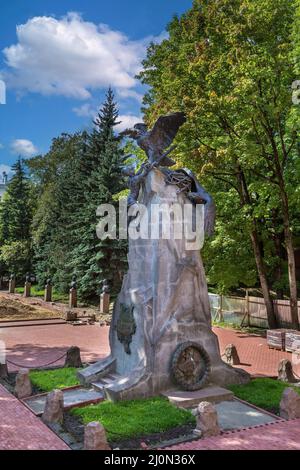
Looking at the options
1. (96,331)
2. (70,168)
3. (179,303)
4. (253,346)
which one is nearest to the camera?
(179,303)

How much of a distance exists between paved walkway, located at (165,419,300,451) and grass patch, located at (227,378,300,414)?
115 cm

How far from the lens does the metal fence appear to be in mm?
21250

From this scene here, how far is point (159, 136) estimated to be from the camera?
11.2 meters

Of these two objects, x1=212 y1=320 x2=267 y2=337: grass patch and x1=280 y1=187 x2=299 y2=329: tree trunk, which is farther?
x1=212 y1=320 x2=267 y2=337: grass patch

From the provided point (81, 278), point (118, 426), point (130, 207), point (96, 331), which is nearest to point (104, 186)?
point (81, 278)

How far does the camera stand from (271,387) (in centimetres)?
1082

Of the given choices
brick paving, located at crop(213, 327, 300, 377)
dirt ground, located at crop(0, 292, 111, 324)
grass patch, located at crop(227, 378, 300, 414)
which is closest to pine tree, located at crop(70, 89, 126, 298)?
dirt ground, located at crop(0, 292, 111, 324)

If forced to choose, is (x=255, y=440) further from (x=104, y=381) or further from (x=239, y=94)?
(x=239, y=94)

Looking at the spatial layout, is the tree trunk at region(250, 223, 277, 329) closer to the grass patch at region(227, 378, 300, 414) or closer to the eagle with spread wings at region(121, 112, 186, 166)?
the grass patch at region(227, 378, 300, 414)

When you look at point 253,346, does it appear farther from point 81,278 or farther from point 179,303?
point 81,278

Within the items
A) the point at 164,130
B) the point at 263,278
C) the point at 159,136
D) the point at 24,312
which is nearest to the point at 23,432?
the point at 159,136

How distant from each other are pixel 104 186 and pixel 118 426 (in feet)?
74.0

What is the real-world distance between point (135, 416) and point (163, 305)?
8.41ft

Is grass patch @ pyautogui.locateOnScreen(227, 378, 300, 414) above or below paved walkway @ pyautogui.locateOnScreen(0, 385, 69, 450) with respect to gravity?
above
